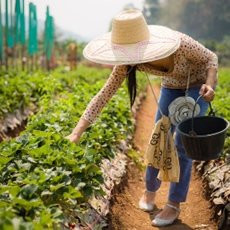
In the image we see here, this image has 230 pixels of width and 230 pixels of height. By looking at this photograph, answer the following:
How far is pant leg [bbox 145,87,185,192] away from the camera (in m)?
3.60

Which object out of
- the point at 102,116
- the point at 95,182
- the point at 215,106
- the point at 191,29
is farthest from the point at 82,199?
the point at 191,29

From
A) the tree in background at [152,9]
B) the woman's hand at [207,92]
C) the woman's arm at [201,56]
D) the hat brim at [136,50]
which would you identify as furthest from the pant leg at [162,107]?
the tree in background at [152,9]

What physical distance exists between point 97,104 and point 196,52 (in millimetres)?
790

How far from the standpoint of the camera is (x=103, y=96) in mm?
3229

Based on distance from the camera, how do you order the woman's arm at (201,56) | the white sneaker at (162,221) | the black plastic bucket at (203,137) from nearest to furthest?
the black plastic bucket at (203,137) → the woman's arm at (201,56) → the white sneaker at (162,221)

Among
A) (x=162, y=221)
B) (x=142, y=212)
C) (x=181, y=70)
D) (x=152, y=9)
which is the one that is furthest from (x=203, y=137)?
(x=152, y=9)

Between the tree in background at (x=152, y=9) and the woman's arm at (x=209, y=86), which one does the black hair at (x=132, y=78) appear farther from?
the tree in background at (x=152, y=9)

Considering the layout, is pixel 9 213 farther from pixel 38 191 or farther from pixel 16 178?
pixel 16 178

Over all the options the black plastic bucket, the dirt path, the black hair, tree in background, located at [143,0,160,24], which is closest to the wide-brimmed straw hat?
the black hair

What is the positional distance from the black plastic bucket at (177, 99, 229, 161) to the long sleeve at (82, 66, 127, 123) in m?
0.54

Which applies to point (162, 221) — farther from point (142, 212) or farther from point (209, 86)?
point (209, 86)

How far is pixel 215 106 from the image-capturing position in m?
5.88

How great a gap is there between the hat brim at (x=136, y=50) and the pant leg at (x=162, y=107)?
25.1 inches

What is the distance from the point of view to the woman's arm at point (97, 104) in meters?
3.18
